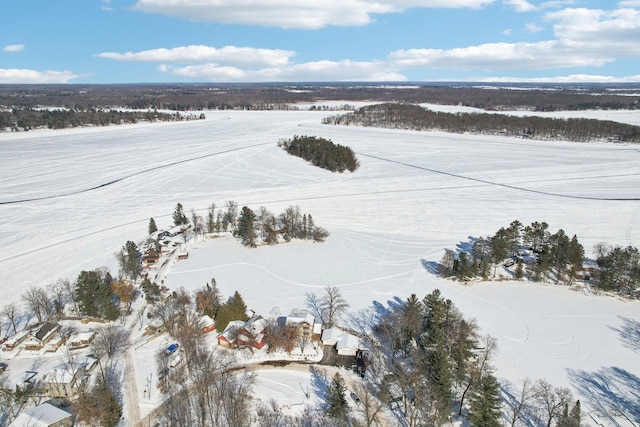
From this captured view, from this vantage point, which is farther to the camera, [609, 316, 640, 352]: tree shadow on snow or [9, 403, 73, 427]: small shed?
[609, 316, 640, 352]: tree shadow on snow

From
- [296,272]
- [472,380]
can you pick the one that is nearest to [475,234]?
[296,272]

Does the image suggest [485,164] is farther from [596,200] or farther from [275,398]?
[275,398]

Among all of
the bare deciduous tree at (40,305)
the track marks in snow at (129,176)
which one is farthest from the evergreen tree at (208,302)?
the track marks in snow at (129,176)

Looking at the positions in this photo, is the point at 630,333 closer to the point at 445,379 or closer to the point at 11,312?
the point at 445,379

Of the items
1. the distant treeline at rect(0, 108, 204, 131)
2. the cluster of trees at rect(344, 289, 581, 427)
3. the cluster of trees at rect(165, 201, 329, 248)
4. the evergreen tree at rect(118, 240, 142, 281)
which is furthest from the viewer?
the distant treeline at rect(0, 108, 204, 131)

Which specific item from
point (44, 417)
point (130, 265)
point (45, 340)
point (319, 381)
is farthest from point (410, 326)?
point (130, 265)

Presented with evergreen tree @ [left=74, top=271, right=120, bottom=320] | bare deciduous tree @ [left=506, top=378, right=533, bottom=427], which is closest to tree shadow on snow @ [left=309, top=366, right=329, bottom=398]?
bare deciduous tree @ [left=506, top=378, right=533, bottom=427]

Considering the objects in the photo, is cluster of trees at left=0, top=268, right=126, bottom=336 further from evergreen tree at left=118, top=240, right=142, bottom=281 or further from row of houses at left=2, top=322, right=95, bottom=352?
evergreen tree at left=118, top=240, right=142, bottom=281

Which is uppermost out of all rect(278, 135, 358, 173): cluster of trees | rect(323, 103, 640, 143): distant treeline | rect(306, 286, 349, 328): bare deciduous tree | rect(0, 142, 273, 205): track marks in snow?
rect(323, 103, 640, 143): distant treeline
